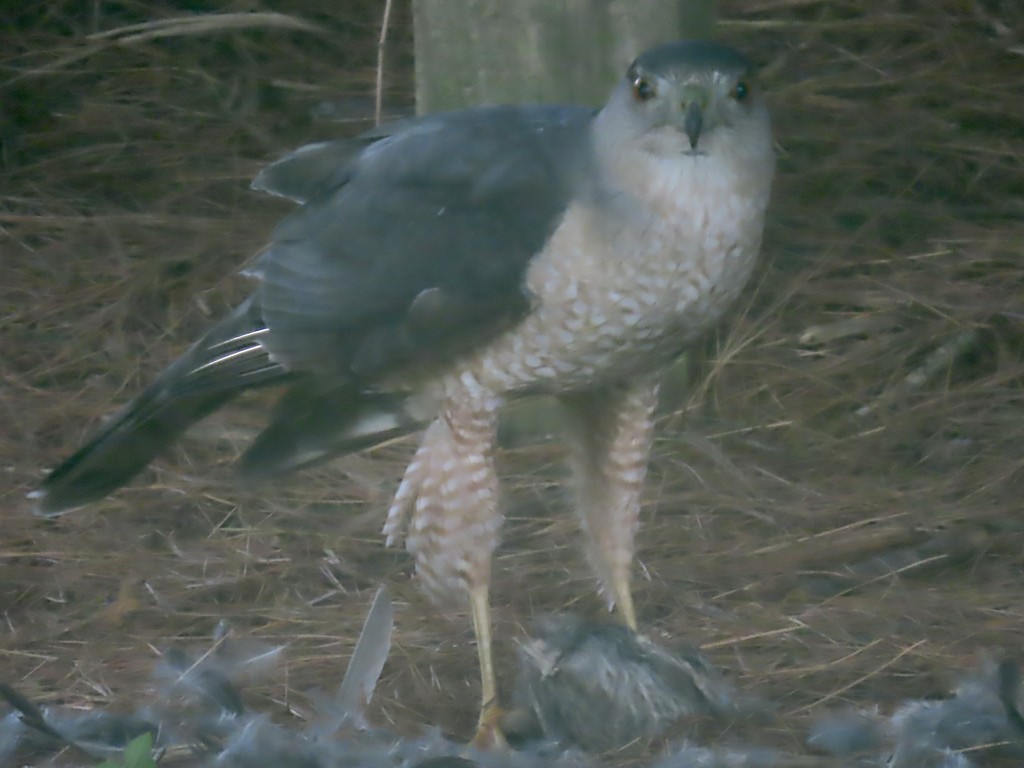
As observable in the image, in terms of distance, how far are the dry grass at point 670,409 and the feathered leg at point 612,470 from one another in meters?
0.23

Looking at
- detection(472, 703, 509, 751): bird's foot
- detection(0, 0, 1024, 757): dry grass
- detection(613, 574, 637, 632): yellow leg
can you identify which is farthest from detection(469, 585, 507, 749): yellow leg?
detection(613, 574, 637, 632): yellow leg

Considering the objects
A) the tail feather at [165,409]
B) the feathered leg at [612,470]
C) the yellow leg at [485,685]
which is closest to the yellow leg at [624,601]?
the feathered leg at [612,470]

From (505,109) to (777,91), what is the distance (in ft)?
8.60

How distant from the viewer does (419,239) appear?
2.77m

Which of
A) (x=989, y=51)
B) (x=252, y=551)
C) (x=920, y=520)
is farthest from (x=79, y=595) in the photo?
(x=989, y=51)

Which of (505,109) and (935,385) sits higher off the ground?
(505,109)

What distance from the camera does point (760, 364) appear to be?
4363 millimetres

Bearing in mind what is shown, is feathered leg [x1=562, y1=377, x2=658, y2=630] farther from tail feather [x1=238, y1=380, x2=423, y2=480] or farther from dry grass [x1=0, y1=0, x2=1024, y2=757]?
tail feather [x1=238, y1=380, x2=423, y2=480]

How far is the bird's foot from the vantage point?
2689 mm

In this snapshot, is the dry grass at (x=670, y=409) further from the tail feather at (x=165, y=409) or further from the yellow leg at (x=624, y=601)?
the tail feather at (x=165, y=409)

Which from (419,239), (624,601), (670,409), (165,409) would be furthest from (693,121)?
(670,409)

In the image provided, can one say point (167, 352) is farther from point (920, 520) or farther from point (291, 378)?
point (920, 520)

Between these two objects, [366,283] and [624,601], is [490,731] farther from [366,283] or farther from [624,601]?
[366,283]

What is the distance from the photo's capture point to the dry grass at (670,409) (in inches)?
124
